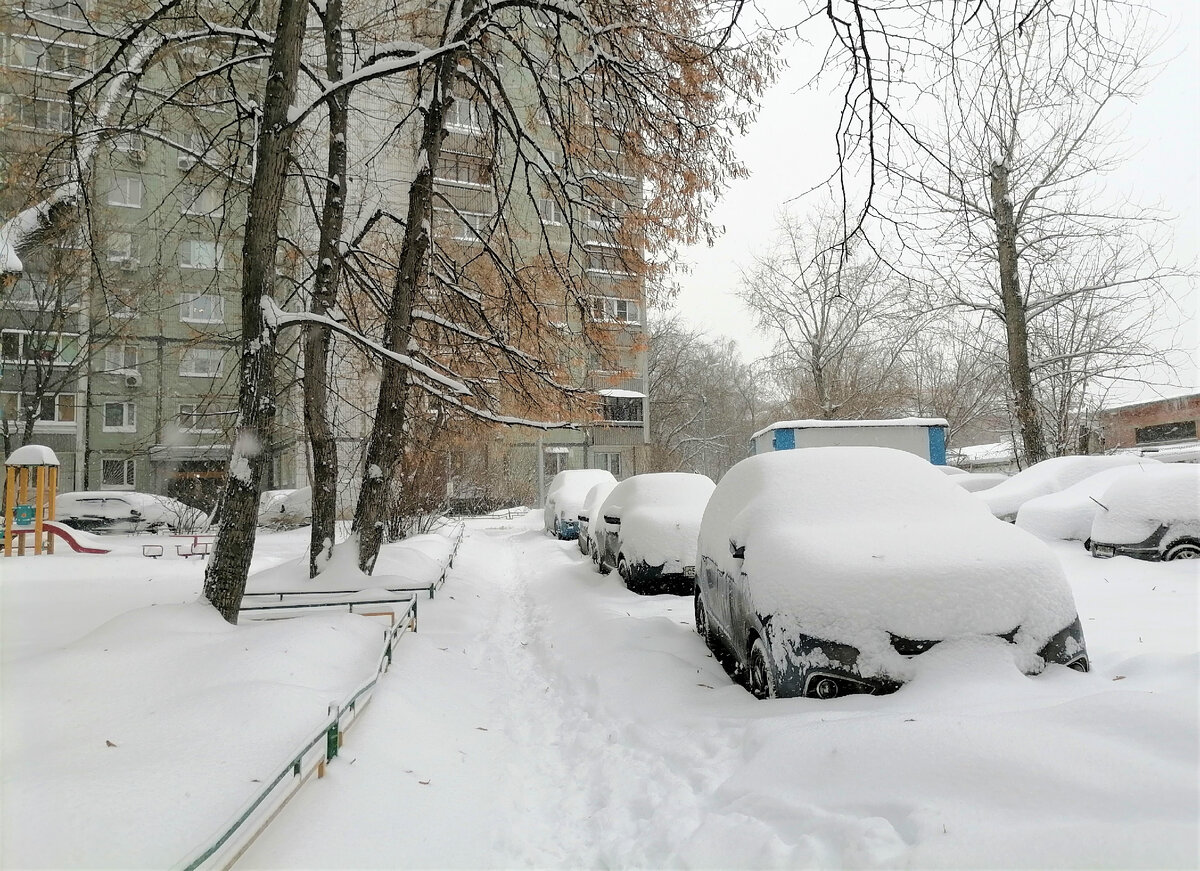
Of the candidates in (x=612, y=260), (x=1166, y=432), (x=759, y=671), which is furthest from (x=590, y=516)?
(x=1166, y=432)

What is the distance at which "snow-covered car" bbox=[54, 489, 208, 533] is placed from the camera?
2216 centimetres

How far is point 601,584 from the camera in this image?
34.6 feet

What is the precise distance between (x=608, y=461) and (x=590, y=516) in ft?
84.8

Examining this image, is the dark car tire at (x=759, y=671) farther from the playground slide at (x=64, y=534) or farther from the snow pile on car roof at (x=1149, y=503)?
the playground slide at (x=64, y=534)

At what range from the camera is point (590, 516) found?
14406mm

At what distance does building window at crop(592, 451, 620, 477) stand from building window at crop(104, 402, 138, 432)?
23.5m

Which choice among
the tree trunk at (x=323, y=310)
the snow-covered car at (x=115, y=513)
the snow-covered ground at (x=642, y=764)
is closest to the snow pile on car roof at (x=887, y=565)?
the snow-covered ground at (x=642, y=764)

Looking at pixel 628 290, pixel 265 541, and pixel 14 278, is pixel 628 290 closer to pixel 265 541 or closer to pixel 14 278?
pixel 14 278

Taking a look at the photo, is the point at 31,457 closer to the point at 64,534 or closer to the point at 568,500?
the point at 64,534

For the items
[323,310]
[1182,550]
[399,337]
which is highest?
[323,310]

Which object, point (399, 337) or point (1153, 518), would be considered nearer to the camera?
point (1153, 518)

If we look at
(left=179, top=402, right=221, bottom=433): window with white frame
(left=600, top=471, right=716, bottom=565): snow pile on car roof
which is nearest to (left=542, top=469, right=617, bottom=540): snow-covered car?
(left=600, top=471, right=716, bottom=565): snow pile on car roof

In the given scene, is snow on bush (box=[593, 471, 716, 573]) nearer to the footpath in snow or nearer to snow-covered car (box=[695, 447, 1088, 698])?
the footpath in snow

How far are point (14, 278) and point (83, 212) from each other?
1.50 m
